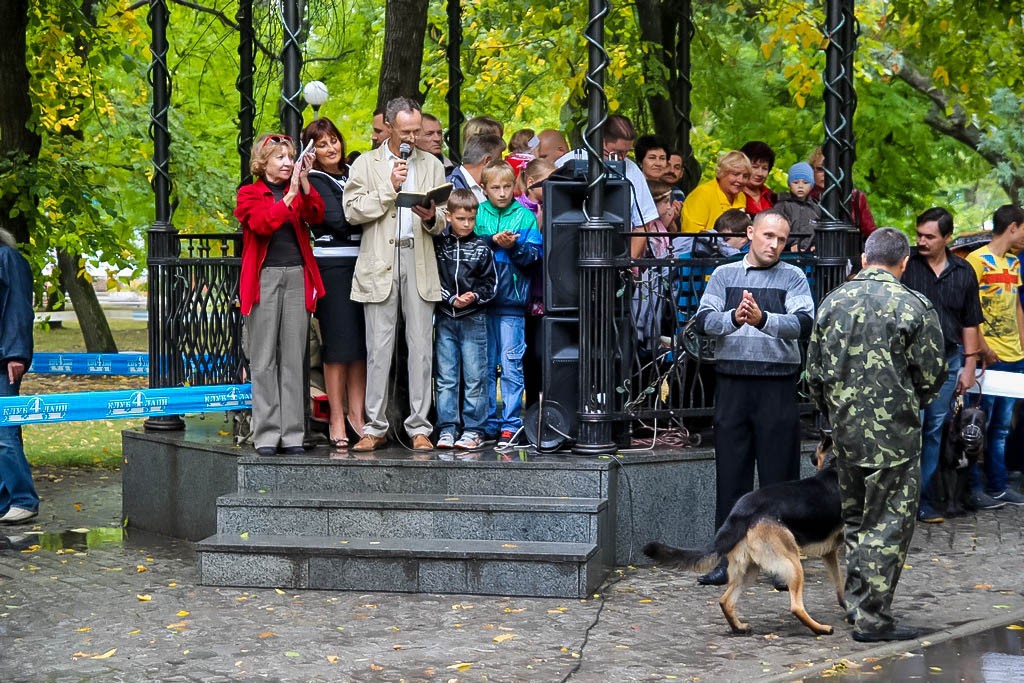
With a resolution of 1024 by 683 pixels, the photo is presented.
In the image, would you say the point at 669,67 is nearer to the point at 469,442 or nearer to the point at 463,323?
the point at 463,323

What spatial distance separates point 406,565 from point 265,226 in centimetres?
230

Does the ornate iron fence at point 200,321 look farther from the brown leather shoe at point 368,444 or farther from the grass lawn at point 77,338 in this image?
the grass lawn at point 77,338

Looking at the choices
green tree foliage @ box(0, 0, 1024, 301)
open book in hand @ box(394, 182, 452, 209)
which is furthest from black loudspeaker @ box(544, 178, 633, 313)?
green tree foliage @ box(0, 0, 1024, 301)

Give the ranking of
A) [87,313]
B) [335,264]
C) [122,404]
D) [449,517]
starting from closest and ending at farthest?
[449,517]
[335,264]
[122,404]
[87,313]

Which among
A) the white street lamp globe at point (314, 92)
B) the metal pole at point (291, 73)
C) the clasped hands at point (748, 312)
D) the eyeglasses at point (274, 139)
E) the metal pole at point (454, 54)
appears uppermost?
the white street lamp globe at point (314, 92)

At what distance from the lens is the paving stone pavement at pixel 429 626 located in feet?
22.1

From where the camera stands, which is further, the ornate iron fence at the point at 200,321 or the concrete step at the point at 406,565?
the ornate iron fence at the point at 200,321

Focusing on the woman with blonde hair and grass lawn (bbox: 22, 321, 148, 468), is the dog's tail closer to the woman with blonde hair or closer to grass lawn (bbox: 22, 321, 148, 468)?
the woman with blonde hair

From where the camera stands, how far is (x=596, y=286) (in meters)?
9.09

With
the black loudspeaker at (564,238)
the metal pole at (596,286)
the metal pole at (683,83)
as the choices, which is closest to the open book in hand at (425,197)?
the black loudspeaker at (564,238)

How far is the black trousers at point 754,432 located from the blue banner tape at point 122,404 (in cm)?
340

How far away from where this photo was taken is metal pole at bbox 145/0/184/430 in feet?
35.1

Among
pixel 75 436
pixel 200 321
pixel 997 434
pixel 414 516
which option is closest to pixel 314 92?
pixel 75 436

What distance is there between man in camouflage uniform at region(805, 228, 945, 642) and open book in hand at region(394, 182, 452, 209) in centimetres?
281
